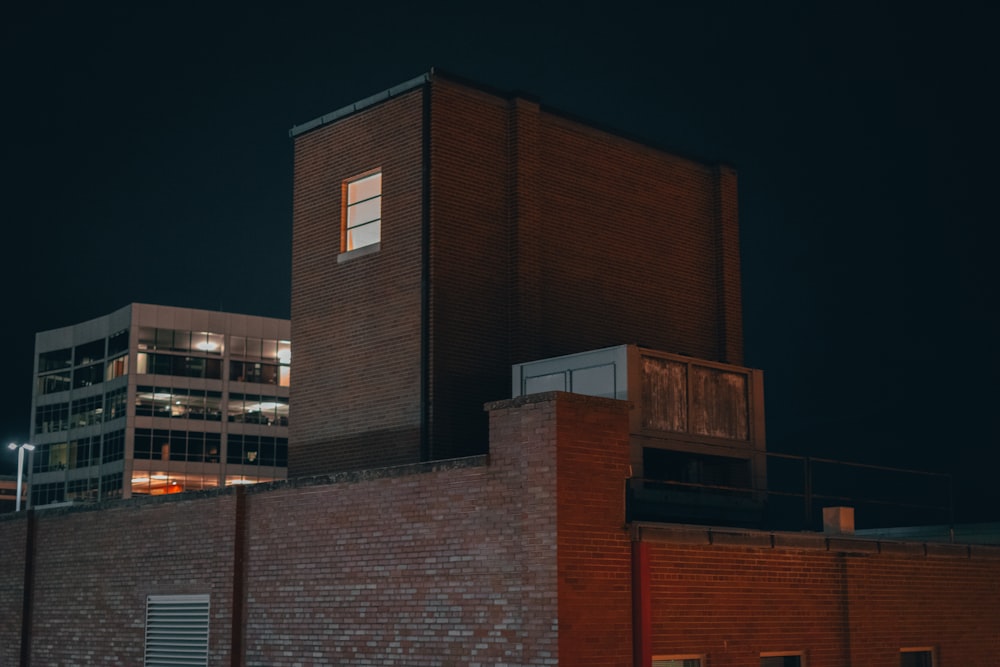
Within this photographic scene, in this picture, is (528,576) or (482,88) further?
(482,88)

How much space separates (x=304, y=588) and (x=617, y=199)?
1185cm

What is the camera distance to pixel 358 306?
957 inches

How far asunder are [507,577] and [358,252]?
34.5 feet

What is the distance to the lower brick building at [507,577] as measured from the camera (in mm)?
15297

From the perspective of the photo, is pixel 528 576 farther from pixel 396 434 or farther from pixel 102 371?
pixel 102 371

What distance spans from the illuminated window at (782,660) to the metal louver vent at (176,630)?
902cm

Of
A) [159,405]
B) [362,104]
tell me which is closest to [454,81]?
[362,104]

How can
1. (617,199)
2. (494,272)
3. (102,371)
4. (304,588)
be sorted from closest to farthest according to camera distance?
(304,588), (494,272), (617,199), (102,371)

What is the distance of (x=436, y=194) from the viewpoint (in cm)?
2353

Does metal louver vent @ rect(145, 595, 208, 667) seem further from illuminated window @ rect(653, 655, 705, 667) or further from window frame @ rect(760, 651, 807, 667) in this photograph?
window frame @ rect(760, 651, 807, 667)

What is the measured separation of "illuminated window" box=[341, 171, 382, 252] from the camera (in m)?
24.5

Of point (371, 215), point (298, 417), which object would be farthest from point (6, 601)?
point (371, 215)

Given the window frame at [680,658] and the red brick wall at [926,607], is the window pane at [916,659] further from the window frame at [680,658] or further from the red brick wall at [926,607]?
the window frame at [680,658]

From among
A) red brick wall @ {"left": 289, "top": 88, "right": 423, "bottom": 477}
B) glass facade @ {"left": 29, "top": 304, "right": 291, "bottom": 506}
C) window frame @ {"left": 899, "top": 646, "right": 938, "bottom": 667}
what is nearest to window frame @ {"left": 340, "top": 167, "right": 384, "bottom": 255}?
red brick wall @ {"left": 289, "top": 88, "right": 423, "bottom": 477}
